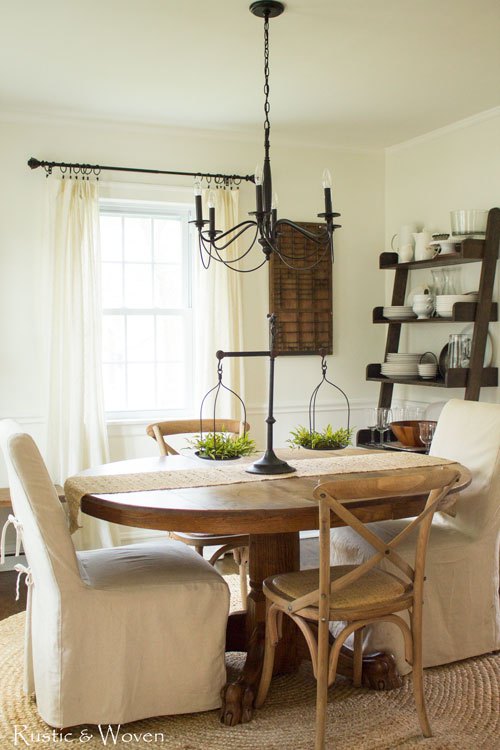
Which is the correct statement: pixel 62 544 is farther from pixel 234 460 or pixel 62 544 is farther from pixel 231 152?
pixel 231 152

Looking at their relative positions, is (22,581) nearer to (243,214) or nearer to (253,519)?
(253,519)

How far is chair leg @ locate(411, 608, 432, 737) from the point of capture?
2.47 metres

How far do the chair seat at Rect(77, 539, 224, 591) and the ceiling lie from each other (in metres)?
2.12

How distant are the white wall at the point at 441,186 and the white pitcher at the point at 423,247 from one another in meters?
0.16

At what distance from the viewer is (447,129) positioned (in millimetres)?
4762

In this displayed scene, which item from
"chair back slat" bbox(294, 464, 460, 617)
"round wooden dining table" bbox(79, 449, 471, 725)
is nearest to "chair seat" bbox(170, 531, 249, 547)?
"round wooden dining table" bbox(79, 449, 471, 725)

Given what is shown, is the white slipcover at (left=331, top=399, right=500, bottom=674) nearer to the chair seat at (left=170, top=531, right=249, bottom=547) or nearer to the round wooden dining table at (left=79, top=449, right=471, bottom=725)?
the round wooden dining table at (left=79, top=449, right=471, bottom=725)

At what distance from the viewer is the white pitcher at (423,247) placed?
4770 millimetres

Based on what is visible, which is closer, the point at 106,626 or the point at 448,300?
the point at 106,626

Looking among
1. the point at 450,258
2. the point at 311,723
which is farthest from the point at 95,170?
the point at 311,723

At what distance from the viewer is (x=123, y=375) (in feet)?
16.1

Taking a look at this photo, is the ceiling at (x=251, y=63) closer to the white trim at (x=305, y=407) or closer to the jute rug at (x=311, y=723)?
the white trim at (x=305, y=407)

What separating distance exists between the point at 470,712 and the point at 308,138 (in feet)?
11.9

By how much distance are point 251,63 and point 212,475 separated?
205cm
